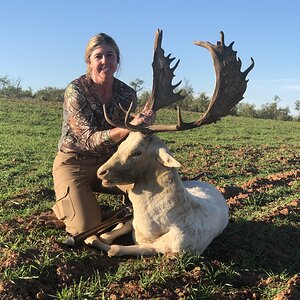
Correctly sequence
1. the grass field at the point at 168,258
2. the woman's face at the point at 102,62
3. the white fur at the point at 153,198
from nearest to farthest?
the grass field at the point at 168,258 → the white fur at the point at 153,198 → the woman's face at the point at 102,62

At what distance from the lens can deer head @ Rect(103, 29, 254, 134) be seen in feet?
15.6

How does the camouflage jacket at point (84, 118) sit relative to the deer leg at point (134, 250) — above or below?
above

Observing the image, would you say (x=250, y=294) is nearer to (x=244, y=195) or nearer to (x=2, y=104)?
(x=244, y=195)

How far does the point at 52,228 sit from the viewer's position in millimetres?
5336

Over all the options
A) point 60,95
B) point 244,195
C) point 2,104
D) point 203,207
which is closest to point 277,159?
point 244,195

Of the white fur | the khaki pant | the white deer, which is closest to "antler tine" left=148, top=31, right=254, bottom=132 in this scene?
the white deer

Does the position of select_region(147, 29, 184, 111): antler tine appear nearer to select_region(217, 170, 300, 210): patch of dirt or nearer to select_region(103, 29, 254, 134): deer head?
select_region(103, 29, 254, 134): deer head

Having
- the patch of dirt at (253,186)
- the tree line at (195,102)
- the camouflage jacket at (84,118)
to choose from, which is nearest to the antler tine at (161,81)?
the camouflage jacket at (84,118)

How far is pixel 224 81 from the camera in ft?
15.8

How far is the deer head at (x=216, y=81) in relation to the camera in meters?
4.77

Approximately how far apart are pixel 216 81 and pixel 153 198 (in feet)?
4.62

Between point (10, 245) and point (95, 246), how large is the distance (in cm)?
84

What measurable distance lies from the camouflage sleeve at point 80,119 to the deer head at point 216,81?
2.23 ft

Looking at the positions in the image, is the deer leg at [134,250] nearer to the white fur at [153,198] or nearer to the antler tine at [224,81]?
the white fur at [153,198]
